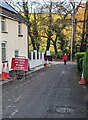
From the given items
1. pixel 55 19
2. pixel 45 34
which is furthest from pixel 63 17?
pixel 45 34

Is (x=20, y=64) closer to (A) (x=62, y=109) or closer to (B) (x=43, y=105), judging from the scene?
(B) (x=43, y=105)

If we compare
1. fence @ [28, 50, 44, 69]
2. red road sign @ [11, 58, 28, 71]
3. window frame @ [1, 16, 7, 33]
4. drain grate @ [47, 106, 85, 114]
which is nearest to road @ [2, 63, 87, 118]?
drain grate @ [47, 106, 85, 114]

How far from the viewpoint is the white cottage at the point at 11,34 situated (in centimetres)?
2384

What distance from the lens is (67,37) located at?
5872cm

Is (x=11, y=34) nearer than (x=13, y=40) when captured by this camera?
Yes

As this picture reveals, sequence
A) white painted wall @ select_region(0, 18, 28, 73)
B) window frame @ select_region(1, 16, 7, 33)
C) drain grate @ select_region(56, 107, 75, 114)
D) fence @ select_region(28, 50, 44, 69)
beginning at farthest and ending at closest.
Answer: fence @ select_region(28, 50, 44, 69), white painted wall @ select_region(0, 18, 28, 73), window frame @ select_region(1, 16, 7, 33), drain grate @ select_region(56, 107, 75, 114)

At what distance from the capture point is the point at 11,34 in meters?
25.9

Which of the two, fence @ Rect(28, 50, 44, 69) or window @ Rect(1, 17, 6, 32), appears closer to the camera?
window @ Rect(1, 17, 6, 32)

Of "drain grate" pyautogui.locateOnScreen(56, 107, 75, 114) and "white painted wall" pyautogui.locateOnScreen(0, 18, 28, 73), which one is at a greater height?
"white painted wall" pyautogui.locateOnScreen(0, 18, 28, 73)

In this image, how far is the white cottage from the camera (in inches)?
939

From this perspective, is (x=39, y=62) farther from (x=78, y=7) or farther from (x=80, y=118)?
(x=80, y=118)

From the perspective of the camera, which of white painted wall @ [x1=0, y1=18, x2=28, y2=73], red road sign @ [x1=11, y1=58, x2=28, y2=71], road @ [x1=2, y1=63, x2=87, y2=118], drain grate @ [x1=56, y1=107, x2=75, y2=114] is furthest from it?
white painted wall @ [x1=0, y1=18, x2=28, y2=73]

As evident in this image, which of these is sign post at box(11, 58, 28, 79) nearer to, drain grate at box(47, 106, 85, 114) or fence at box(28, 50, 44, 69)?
fence at box(28, 50, 44, 69)

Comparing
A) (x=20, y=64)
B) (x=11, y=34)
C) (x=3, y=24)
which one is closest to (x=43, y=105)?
(x=20, y=64)
